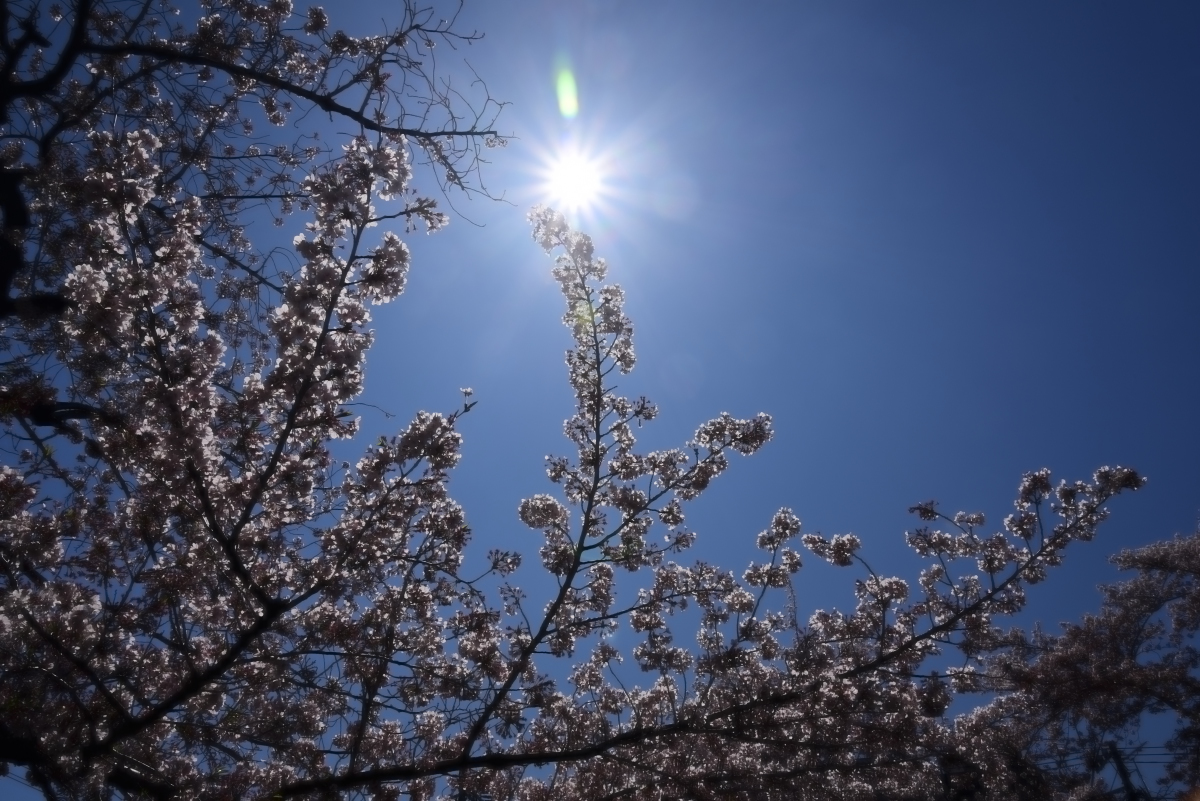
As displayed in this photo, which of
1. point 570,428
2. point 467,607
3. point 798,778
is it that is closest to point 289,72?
point 570,428

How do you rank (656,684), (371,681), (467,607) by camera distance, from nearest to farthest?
1. (371,681)
2. (467,607)
3. (656,684)

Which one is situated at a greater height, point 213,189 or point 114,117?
point 213,189

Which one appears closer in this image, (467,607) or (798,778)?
(798,778)

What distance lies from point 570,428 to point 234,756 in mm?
4620

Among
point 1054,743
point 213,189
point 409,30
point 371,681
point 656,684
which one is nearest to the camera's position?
point 409,30

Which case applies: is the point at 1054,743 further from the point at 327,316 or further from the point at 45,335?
the point at 45,335

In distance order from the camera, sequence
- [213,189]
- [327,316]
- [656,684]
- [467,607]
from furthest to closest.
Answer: [656,684] → [213,189] → [467,607] → [327,316]

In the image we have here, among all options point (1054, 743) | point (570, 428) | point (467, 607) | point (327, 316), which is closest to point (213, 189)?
point (327, 316)

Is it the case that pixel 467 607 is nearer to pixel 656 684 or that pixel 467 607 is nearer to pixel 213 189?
pixel 656 684

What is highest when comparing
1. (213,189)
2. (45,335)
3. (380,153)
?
(213,189)

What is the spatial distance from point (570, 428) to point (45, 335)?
5248 millimetres

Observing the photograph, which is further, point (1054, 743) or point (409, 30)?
point (1054, 743)

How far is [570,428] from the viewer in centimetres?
851

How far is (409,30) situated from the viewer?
6.41 metres
